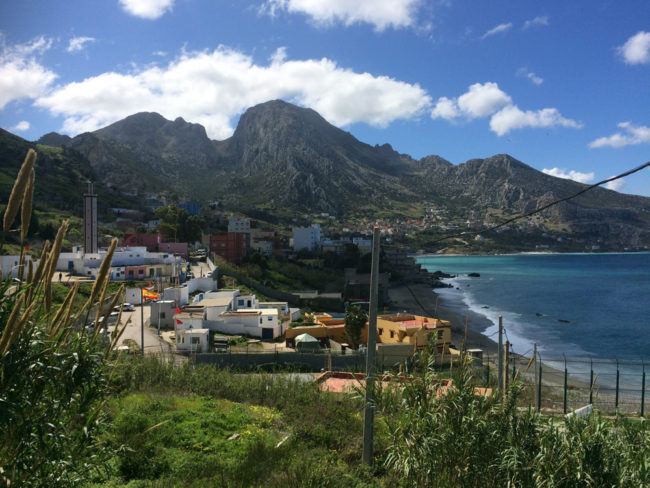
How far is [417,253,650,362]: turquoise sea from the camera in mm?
31562

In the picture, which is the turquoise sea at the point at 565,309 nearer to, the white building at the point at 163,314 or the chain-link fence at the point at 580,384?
the chain-link fence at the point at 580,384

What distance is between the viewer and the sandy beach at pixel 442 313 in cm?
3078

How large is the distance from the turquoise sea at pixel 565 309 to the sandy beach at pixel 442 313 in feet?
3.30

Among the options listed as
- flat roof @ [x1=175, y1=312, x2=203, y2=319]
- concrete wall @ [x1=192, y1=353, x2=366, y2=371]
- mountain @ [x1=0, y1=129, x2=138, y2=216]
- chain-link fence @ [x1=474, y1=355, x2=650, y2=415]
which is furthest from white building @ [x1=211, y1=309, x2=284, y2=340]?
mountain @ [x1=0, y1=129, x2=138, y2=216]

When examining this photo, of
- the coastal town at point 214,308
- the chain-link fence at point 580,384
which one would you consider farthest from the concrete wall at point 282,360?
the chain-link fence at point 580,384

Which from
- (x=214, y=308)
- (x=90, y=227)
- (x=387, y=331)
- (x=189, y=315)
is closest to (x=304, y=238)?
(x=90, y=227)

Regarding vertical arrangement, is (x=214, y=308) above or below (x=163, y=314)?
above

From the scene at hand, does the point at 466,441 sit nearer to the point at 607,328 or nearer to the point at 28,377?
the point at 28,377

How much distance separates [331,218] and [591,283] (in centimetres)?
7320

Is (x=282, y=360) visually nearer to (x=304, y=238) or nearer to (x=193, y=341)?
(x=193, y=341)

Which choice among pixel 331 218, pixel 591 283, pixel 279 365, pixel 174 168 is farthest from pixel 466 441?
pixel 174 168

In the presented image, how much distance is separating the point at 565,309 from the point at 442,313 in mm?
15784

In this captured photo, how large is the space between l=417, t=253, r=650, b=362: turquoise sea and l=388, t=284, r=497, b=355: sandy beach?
1.00 meters

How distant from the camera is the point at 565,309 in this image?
46.8 m
